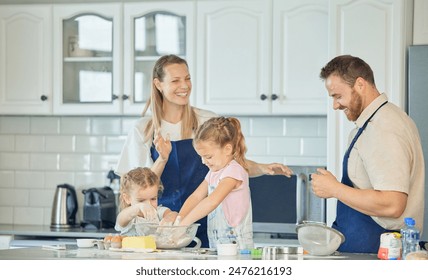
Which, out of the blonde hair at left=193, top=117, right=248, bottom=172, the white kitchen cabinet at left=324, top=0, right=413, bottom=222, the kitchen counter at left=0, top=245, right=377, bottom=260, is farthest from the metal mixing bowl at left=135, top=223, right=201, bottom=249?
the white kitchen cabinet at left=324, top=0, right=413, bottom=222

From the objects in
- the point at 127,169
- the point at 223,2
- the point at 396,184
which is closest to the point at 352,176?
the point at 396,184

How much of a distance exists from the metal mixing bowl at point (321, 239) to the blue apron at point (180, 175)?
0.82m

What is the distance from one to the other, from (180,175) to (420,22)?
1883mm

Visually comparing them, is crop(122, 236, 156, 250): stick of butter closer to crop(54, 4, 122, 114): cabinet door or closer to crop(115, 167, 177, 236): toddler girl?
crop(115, 167, 177, 236): toddler girl

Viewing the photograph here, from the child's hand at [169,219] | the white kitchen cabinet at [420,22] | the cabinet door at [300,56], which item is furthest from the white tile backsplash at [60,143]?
the child's hand at [169,219]

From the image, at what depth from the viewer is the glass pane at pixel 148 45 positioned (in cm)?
551

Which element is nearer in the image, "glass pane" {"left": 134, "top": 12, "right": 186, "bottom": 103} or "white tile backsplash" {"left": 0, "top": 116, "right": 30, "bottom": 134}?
"glass pane" {"left": 134, "top": 12, "right": 186, "bottom": 103}

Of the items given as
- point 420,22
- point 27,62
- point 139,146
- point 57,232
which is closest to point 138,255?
point 139,146

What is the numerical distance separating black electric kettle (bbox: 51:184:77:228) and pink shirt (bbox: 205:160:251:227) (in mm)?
2326

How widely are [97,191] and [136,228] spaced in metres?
2.33

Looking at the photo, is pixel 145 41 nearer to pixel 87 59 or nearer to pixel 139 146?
pixel 87 59

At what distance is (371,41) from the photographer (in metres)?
5.04

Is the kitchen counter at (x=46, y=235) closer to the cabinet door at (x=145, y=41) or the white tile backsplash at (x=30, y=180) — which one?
the white tile backsplash at (x=30, y=180)

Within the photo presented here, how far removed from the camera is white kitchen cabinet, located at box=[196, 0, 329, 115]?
→ 5246 millimetres
